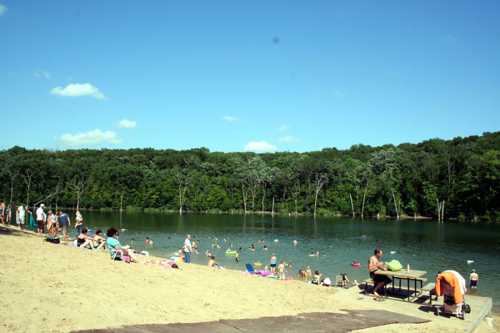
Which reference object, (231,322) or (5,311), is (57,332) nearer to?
(5,311)

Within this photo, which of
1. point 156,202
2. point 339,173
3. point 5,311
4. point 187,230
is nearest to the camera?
point 5,311

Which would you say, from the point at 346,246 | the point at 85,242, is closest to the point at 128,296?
the point at 85,242

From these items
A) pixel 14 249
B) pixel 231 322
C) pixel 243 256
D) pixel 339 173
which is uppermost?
pixel 339 173

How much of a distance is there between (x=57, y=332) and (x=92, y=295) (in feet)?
10.2

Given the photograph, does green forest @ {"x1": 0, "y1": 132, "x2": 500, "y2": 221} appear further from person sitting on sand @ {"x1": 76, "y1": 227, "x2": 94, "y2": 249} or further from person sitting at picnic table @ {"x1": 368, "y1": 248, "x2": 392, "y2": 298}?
person sitting on sand @ {"x1": 76, "y1": 227, "x2": 94, "y2": 249}

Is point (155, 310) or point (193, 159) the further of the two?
point (193, 159)

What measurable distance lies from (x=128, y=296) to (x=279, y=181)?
10341cm

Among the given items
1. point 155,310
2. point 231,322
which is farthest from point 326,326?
point 155,310

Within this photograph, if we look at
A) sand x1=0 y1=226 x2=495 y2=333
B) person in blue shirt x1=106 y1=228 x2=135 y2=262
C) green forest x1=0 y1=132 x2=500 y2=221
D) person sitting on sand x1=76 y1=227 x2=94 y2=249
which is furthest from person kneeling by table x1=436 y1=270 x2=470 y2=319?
green forest x1=0 y1=132 x2=500 y2=221

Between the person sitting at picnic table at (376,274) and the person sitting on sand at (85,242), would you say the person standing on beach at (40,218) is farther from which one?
the person sitting at picnic table at (376,274)

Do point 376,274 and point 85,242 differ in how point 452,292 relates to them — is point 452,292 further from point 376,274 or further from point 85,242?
point 85,242

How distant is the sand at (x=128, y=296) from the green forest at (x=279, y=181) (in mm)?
86614

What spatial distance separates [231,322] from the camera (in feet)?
38.0

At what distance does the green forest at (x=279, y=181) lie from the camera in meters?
99.1
